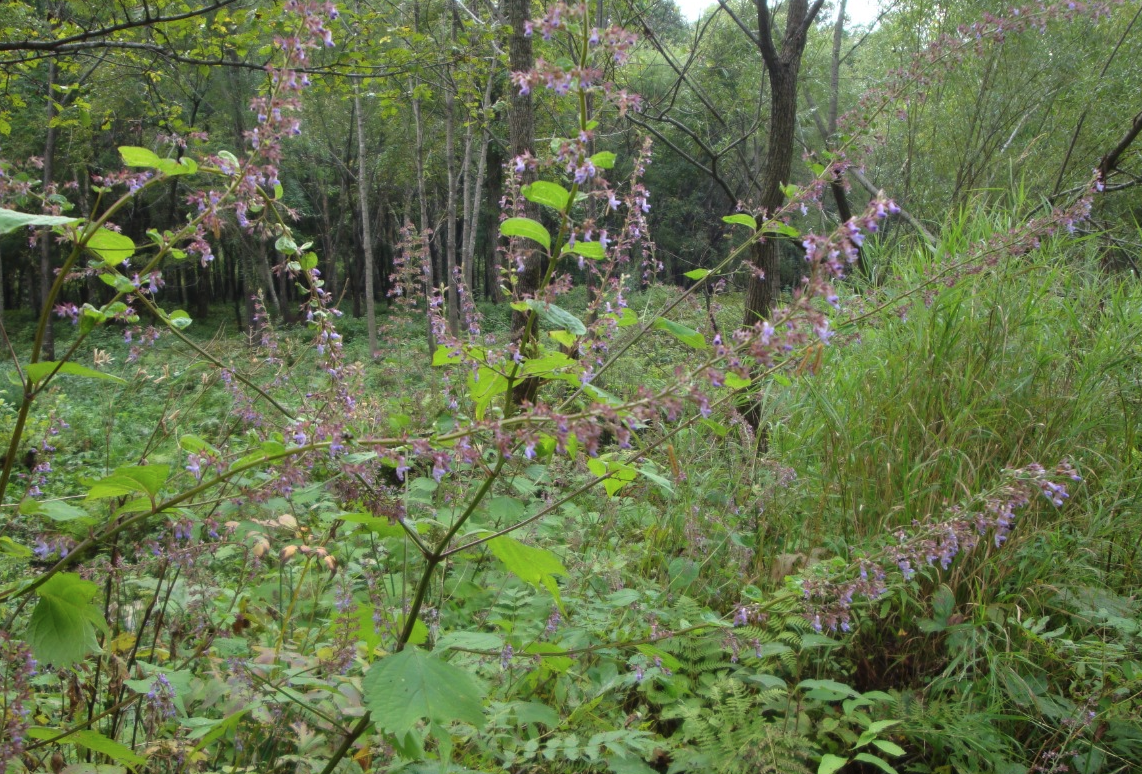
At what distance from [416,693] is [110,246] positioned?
0.93m

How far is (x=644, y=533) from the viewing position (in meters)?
3.79

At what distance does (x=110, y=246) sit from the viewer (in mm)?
1207

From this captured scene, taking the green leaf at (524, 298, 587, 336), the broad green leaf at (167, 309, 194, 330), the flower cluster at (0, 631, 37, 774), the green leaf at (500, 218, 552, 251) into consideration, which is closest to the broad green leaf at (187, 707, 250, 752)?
the flower cluster at (0, 631, 37, 774)

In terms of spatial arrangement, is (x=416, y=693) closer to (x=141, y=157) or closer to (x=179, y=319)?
(x=179, y=319)

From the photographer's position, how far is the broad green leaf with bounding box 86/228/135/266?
1.19 m

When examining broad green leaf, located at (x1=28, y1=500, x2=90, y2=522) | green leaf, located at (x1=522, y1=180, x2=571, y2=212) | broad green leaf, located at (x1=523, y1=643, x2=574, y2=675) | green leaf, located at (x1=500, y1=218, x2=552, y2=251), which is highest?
green leaf, located at (x1=522, y1=180, x2=571, y2=212)

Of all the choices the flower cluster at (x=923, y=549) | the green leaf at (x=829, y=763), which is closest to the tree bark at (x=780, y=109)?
the flower cluster at (x=923, y=549)

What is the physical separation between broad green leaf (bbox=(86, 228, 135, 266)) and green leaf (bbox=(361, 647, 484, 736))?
2.76 ft

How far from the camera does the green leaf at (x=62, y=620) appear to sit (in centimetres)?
119

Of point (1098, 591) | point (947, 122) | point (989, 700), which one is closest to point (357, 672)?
point (989, 700)

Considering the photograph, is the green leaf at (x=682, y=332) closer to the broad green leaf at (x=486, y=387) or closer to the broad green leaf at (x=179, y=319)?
the broad green leaf at (x=486, y=387)

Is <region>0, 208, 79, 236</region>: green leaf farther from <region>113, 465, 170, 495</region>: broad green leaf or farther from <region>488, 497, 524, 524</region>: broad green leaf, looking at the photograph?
<region>488, 497, 524, 524</region>: broad green leaf

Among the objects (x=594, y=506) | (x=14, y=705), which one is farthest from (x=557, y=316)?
(x=594, y=506)

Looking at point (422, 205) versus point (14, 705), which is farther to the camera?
point (422, 205)
